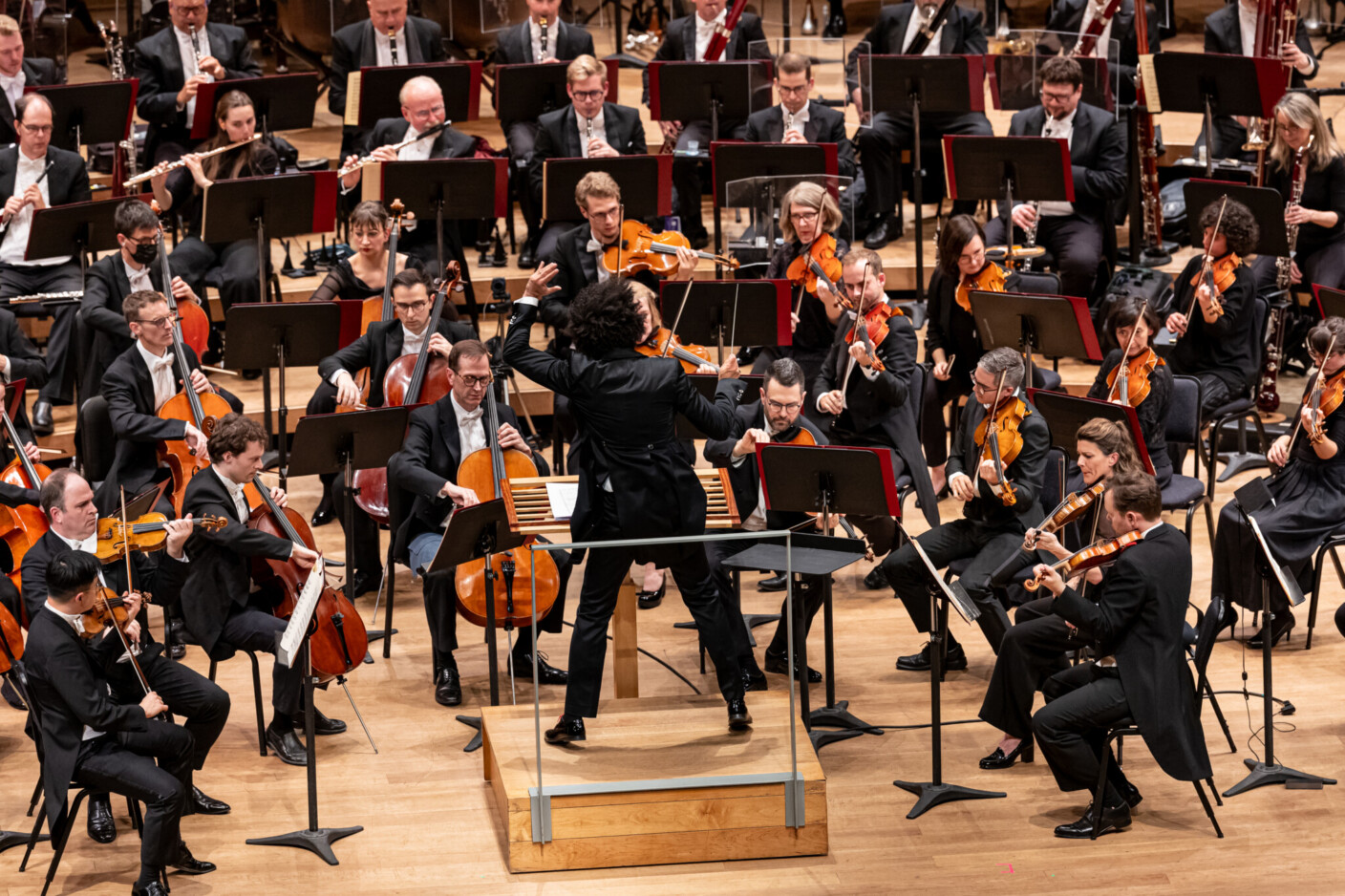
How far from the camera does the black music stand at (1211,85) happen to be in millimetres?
7535

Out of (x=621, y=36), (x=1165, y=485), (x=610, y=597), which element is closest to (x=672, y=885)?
(x=610, y=597)

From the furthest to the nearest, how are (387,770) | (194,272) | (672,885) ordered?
(194,272) < (387,770) < (672,885)

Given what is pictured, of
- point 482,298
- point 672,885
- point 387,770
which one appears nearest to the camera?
point 672,885

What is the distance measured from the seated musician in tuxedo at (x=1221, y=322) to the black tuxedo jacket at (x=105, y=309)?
408 cm

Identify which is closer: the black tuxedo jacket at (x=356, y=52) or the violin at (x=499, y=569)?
the violin at (x=499, y=569)

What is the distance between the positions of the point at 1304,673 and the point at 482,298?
4178mm

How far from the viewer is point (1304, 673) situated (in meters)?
5.80

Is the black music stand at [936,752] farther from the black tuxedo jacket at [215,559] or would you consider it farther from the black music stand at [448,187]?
the black music stand at [448,187]

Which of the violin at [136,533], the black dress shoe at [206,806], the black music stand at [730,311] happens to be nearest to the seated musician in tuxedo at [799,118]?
the black music stand at [730,311]

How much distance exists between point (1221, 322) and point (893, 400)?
1481mm

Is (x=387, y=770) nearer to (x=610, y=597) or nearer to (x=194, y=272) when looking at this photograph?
(x=610, y=597)

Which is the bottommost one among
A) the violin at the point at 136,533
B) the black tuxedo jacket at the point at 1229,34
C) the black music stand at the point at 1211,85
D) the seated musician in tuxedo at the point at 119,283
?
the violin at the point at 136,533

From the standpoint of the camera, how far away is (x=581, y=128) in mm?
7887

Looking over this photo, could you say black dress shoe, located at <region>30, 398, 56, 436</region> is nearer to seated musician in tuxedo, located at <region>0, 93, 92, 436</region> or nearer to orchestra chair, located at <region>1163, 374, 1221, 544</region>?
seated musician in tuxedo, located at <region>0, 93, 92, 436</region>
